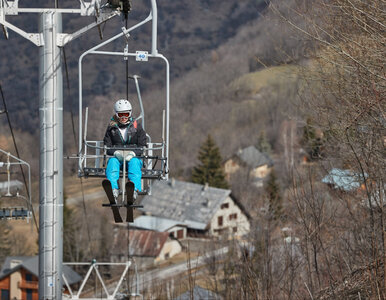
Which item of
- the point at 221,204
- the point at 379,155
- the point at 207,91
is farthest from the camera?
the point at 207,91

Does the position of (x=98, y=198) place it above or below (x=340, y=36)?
below

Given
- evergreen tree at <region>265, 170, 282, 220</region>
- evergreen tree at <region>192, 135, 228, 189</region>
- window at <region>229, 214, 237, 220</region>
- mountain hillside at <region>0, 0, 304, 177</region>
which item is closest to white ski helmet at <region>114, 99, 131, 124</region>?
evergreen tree at <region>265, 170, 282, 220</region>

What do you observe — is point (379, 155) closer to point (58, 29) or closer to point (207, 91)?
point (58, 29)

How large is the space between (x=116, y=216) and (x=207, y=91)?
349ft

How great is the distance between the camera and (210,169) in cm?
6322

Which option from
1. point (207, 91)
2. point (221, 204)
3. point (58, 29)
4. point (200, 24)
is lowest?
point (221, 204)

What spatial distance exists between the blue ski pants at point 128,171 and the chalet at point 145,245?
3616 centimetres

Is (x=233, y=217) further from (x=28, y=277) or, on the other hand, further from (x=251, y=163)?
(x=251, y=163)

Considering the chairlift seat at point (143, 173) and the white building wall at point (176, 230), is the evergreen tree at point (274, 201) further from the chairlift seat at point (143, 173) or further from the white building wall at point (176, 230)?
the chairlift seat at point (143, 173)

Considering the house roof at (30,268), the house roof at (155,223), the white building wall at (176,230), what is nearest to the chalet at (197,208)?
the white building wall at (176,230)

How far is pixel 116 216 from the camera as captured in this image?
952 cm

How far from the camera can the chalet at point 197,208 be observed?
5493 centimetres

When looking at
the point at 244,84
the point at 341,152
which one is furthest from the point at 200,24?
the point at 341,152

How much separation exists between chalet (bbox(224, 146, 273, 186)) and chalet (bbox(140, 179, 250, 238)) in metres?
12.7
